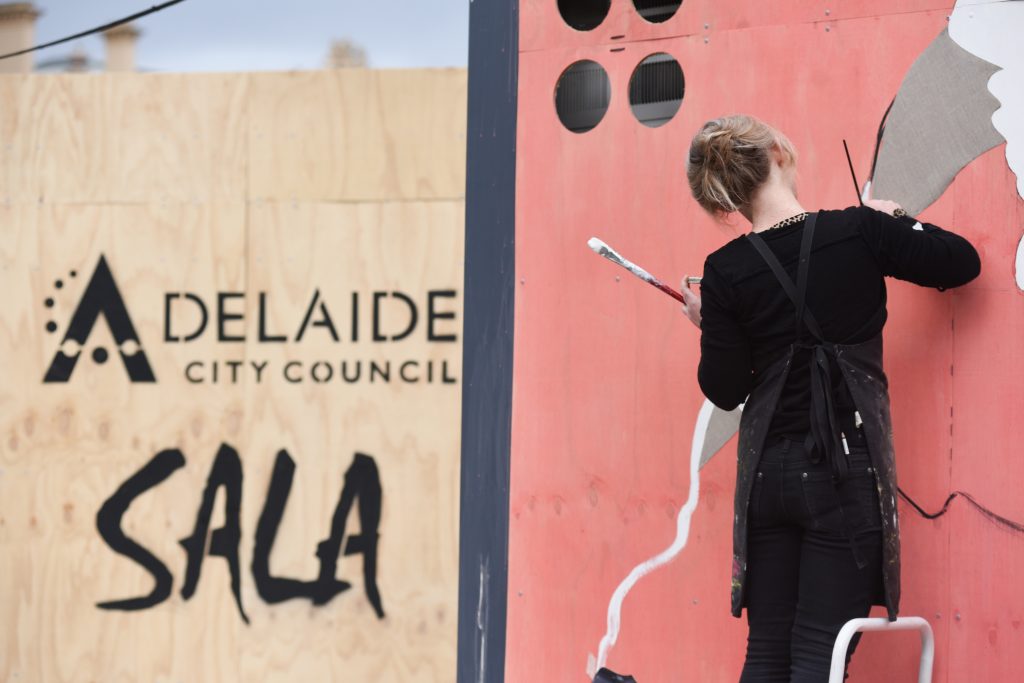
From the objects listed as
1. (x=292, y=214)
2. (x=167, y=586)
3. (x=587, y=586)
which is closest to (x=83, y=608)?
(x=167, y=586)

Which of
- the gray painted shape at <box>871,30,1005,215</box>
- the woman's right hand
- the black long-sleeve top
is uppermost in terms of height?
the gray painted shape at <box>871,30,1005,215</box>

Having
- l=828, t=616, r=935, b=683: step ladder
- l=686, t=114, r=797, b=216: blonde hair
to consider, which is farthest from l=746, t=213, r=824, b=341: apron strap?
l=828, t=616, r=935, b=683: step ladder

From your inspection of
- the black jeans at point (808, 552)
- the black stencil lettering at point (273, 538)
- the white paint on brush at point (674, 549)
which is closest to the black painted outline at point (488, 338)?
the white paint on brush at point (674, 549)

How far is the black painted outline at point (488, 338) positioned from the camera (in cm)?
387

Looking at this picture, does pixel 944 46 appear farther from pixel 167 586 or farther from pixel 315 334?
pixel 167 586

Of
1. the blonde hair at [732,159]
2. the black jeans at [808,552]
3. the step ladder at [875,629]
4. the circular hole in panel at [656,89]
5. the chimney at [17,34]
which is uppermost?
the chimney at [17,34]

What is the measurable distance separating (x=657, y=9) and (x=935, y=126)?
884 mm

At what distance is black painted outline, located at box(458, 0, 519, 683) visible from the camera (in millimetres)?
3867

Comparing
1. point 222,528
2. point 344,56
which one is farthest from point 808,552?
point 344,56

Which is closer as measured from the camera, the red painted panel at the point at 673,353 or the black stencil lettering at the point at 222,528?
the red painted panel at the point at 673,353

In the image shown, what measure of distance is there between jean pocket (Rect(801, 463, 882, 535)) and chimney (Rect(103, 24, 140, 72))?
3074 mm

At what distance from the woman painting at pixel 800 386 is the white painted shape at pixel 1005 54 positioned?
49 centimetres

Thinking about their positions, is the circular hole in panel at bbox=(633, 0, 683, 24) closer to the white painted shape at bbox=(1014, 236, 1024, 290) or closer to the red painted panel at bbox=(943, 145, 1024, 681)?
the red painted panel at bbox=(943, 145, 1024, 681)

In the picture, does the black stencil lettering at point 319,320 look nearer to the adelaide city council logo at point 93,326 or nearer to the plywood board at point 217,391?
the plywood board at point 217,391
